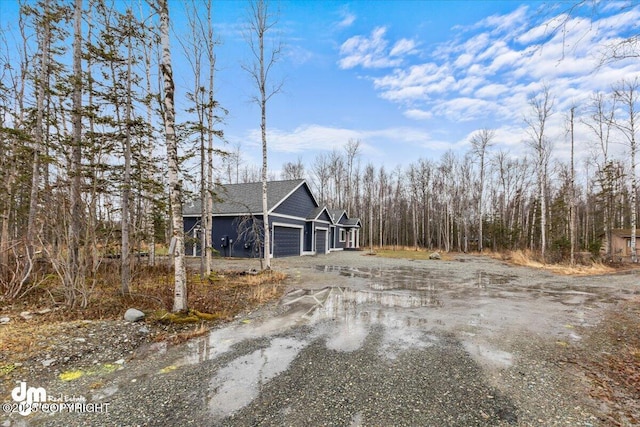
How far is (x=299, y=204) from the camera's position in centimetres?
2162

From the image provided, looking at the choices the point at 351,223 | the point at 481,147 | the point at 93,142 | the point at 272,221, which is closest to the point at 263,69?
the point at 93,142

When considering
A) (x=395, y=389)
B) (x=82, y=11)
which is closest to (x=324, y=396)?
(x=395, y=389)

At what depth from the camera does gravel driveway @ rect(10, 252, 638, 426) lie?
101 inches

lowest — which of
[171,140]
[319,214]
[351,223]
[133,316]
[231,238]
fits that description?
[133,316]

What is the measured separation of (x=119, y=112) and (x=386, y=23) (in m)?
9.93

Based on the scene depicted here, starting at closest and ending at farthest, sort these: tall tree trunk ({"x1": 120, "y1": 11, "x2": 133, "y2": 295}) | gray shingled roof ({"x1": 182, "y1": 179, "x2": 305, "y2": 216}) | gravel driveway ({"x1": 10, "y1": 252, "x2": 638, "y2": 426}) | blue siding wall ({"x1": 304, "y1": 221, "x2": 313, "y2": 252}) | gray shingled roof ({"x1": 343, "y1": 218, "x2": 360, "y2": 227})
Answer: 1. gravel driveway ({"x1": 10, "y1": 252, "x2": 638, "y2": 426})
2. tall tree trunk ({"x1": 120, "y1": 11, "x2": 133, "y2": 295})
3. gray shingled roof ({"x1": 182, "y1": 179, "x2": 305, "y2": 216})
4. blue siding wall ({"x1": 304, "y1": 221, "x2": 313, "y2": 252})
5. gray shingled roof ({"x1": 343, "y1": 218, "x2": 360, "y2": 227})

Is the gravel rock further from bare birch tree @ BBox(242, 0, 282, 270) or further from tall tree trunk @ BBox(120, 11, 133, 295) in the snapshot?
bare birch tree @ BBox(242, 0, 282, 270)

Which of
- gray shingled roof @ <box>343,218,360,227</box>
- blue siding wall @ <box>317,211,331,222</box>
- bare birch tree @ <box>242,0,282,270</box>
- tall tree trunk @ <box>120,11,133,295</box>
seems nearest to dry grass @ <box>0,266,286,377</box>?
tall tree trunk @ <box>120,11,133,295</box>

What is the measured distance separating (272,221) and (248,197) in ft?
10.5

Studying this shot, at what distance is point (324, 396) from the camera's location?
113 inches

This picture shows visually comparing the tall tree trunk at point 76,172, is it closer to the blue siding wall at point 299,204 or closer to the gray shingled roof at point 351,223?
the blue siding wall at point 299,204

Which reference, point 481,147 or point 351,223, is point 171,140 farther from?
point 481,147

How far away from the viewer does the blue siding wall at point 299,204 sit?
19691 mm

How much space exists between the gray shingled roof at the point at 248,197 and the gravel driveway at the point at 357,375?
12835mm
